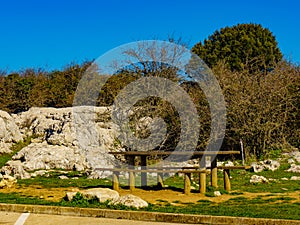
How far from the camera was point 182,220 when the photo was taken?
305 inches

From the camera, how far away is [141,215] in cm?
808

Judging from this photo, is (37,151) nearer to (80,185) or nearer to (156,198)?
(80,185)

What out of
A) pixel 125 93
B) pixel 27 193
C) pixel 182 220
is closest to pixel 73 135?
pixel 125 93

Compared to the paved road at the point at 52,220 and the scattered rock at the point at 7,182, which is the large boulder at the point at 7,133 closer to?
the scattered rock at the point at 7,182

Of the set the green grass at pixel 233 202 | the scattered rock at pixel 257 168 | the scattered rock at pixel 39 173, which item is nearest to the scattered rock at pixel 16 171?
the scattered rock at pixel 39 173

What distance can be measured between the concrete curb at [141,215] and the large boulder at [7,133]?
13.4 m

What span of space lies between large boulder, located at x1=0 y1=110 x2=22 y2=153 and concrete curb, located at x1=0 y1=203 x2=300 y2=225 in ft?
43.9

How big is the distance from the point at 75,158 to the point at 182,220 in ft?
36.7

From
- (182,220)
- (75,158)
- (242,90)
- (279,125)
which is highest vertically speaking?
(242,90)

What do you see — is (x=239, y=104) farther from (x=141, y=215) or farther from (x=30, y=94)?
(x=30, y=94)

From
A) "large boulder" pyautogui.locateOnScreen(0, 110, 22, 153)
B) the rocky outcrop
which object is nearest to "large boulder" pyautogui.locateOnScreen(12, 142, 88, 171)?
the rocky outcrop

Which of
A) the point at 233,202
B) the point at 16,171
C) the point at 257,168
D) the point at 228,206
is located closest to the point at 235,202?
the point at 233,202

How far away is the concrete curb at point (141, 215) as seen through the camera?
7.34 metres

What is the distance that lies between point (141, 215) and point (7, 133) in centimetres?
1618
